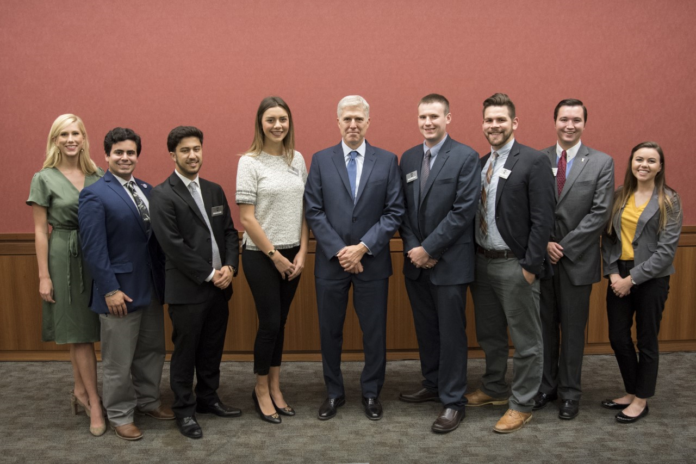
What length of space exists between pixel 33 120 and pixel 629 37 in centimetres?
439

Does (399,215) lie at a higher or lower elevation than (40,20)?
lower

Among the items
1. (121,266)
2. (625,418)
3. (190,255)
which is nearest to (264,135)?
(190,255)

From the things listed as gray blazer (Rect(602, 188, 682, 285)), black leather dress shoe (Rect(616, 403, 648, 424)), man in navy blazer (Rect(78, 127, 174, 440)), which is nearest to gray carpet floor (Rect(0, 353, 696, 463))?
black leather dress shoe (Rect(616, 403, 648, 424))

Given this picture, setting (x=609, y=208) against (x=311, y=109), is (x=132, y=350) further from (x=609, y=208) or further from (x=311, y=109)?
(x=609, y=208)

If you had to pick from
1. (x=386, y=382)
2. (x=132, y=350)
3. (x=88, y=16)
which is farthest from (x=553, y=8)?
(x=132, y=350)

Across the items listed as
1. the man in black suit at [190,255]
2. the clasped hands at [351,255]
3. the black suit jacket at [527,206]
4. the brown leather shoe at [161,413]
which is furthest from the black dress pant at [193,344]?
the black suit jacket at [527,206]

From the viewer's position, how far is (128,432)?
2.80 m

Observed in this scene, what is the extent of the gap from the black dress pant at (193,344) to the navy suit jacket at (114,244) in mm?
231

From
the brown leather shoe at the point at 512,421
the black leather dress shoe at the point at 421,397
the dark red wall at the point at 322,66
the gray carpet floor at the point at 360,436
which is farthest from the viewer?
the dark red wall at the point at 322,66

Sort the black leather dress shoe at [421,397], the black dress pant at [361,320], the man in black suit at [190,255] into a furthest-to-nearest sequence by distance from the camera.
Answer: the black leather dress shoe at [421,397] < the black dress pant at [361,320] < the man in black suit at [190,255]

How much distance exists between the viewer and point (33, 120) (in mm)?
3938

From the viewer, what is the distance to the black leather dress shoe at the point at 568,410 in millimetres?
2946

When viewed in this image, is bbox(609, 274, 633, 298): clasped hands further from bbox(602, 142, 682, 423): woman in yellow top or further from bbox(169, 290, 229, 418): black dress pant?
bbox(169, 290, 229, 418): black dress pant

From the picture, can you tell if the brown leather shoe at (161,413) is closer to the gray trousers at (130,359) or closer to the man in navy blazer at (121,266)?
the gray trousers at (130,359)
